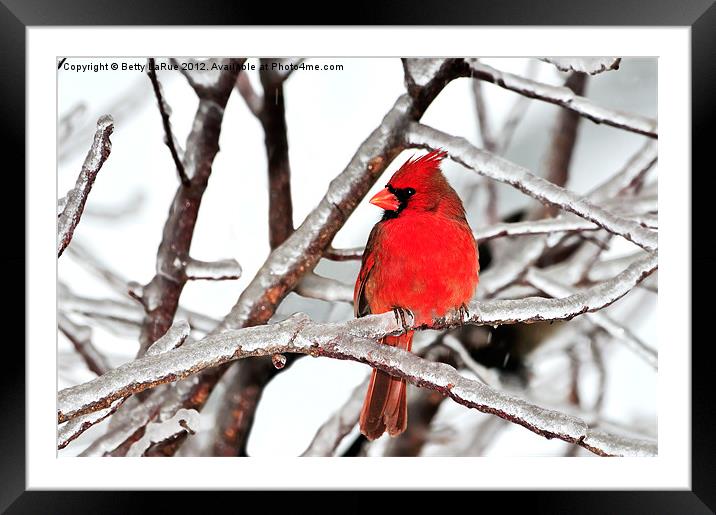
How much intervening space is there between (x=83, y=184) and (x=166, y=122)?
0.86 feet

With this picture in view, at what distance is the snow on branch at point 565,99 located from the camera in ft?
6.07

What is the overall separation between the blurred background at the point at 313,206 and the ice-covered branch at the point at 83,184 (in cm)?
2

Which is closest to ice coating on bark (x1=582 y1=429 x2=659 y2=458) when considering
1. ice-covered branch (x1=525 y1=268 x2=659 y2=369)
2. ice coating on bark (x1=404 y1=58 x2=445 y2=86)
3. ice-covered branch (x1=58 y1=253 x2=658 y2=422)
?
ice-covered branch (x1=525 y1=268 x2=659 y2=369)

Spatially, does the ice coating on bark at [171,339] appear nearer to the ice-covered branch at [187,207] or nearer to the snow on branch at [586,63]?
the ice-covered branch at [187,207]

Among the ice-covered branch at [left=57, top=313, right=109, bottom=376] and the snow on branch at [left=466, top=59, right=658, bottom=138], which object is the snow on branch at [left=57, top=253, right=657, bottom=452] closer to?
the ice-covered branch at [left=57, top=313, right=109, bottom=376]

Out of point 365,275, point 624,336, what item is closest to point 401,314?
point 365,275

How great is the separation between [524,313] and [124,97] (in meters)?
1.17

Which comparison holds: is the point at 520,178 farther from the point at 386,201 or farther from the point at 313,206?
the point at 313,206

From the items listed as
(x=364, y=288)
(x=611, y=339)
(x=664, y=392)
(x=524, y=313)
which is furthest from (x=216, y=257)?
(x=664, y=392)

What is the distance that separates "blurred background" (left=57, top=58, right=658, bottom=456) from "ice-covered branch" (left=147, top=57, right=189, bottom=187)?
2 cm
